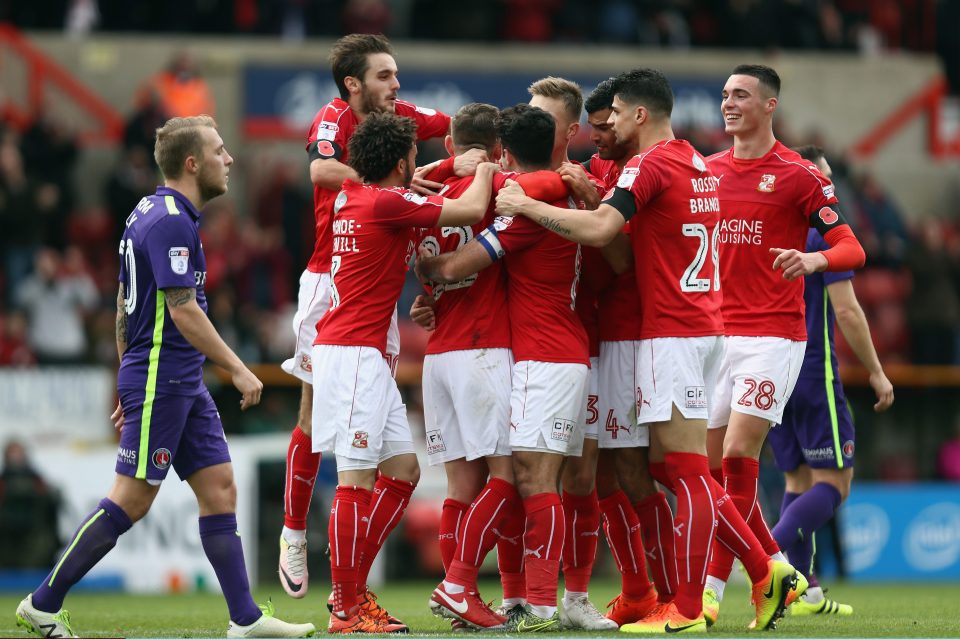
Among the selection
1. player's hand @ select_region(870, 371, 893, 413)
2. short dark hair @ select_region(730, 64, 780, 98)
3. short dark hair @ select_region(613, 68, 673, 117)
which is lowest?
player's hand @ select_region(870, 371, 893, 413)

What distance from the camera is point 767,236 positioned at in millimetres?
9164

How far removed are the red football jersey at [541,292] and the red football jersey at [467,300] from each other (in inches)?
3.8

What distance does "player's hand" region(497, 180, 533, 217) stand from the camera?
816 cm

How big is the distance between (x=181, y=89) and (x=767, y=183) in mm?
11955

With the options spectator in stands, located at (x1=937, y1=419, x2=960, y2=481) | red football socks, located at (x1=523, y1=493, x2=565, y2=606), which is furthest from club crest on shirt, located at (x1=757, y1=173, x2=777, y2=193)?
spectator in stands, located at (x1=937, y1=419, x2=960, y2=481)

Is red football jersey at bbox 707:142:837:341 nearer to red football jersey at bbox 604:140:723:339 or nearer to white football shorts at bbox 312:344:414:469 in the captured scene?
red football jersey at bbox 604:140:723:339

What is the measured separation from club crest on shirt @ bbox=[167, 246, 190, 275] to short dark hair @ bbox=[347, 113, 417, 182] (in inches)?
47.2

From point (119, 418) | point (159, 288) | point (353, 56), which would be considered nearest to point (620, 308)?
point (353, 56)

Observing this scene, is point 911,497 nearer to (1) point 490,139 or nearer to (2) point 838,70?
(2) point 838,70

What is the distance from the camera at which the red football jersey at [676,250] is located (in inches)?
322

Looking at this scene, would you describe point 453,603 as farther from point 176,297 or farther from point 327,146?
point 327,146

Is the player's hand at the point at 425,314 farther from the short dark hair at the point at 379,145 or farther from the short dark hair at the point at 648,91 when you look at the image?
the short dark hair at the point at 648,91

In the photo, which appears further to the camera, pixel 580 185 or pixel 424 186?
pixel 424 186

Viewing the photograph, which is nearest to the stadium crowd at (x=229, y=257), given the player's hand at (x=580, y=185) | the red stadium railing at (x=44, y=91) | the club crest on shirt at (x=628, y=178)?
the red stadium railing at (x=44, y=91)
